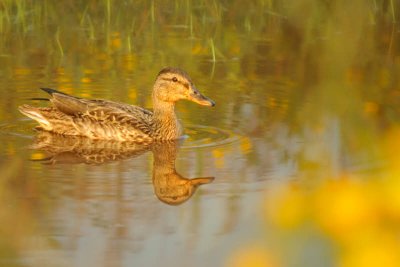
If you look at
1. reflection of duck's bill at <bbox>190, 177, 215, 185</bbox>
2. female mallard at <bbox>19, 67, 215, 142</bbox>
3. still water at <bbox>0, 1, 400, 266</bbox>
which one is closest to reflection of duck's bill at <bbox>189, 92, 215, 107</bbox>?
female mallard at <bbox>19, 67, 215, 142</bbox>

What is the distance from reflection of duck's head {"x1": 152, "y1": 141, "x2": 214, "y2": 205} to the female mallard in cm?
84

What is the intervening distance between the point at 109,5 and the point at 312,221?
8795 millimetres

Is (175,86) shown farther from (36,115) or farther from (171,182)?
(171,182)

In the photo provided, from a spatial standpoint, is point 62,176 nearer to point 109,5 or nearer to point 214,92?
point 214,92

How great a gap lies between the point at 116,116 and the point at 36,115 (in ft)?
2.43

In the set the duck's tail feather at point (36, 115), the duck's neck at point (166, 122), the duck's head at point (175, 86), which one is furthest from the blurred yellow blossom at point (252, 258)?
the duck's tail feather at point (36, 115)

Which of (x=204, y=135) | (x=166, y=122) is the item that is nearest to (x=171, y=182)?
(x=204, y=135)

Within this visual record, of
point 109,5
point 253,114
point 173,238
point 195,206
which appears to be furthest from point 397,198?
point 109,5

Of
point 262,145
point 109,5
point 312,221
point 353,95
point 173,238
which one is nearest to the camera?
point 173,238

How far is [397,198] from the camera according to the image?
8945 millimetres

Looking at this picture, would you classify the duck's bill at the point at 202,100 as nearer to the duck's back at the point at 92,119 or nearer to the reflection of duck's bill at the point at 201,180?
the duck's back at the point at 92,119

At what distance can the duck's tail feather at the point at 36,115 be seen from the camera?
11.2 m

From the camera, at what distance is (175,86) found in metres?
11.4

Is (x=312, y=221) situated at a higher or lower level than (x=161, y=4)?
lower
